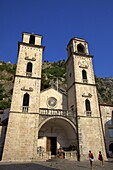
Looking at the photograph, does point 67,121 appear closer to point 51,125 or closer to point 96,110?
point 51,125

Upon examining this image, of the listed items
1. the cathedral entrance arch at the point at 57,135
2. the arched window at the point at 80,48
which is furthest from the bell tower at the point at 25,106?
the arched window at the point at 80,48

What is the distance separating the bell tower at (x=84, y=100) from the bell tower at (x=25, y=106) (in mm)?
5073

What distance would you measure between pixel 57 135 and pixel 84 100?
595 centimetres

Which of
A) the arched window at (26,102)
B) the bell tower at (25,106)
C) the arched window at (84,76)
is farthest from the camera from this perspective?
the arched window at (84,76)

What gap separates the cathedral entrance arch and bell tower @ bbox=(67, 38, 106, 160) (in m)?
1.50

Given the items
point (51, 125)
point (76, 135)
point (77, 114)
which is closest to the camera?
point (76, 135)

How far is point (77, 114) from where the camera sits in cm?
1683

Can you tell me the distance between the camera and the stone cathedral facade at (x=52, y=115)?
1413 cm

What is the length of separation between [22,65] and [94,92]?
1078cm

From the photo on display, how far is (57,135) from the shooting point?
18.2 meters

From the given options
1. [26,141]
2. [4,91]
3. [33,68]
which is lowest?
[26,141]

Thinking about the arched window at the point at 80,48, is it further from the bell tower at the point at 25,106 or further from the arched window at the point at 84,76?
the bell tower at the point at 25,106

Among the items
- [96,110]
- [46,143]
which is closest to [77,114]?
[96,110]

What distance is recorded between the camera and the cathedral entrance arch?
16711 mm
